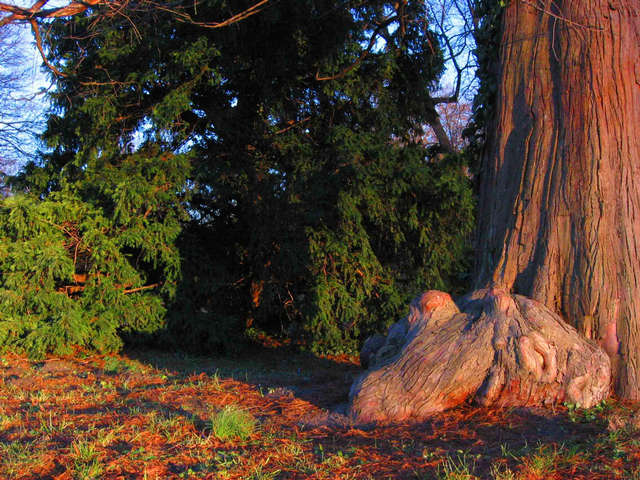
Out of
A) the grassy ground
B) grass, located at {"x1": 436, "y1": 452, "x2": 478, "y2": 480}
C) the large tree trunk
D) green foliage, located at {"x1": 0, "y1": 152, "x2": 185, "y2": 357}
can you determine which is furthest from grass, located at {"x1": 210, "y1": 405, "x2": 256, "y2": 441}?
green foliage, located at {"x1": 0, "y1": 152, "x2": 185, "y2": 357}

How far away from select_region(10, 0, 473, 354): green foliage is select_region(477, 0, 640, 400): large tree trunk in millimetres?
3910

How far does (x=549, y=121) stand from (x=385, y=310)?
5.66 metres

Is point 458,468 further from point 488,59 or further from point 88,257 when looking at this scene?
point 88,257

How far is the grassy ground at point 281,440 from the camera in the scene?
3418 mm

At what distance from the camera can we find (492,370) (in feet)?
15.1

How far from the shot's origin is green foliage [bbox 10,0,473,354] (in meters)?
9.38

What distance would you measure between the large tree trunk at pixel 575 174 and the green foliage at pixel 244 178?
3.91 metres

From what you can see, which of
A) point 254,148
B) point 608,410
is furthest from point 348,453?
point 254,148

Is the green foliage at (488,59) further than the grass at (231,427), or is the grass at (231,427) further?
the green foliage at (488,59)

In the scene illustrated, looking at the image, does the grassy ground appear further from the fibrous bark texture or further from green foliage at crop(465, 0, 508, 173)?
green foliage at crop(465, 0, 508, 173)

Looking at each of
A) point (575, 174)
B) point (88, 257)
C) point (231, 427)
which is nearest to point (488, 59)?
point (575, 174)

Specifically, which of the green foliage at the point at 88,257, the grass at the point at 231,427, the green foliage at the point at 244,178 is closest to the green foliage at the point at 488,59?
the green foliage at the point at 244,178

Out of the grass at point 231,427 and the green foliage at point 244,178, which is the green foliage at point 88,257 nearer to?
the green foliage at point 244,178

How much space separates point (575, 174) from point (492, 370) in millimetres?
1994
